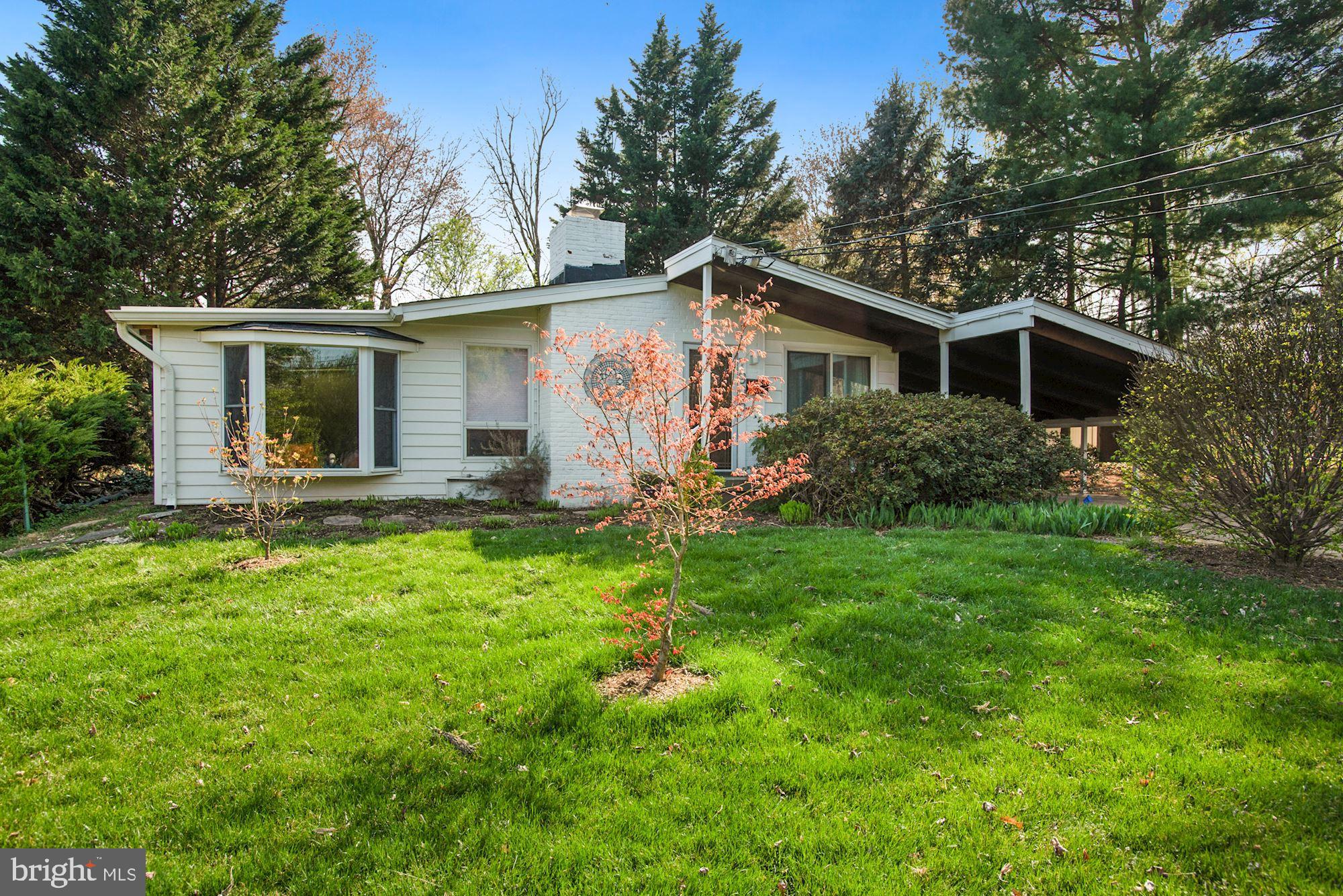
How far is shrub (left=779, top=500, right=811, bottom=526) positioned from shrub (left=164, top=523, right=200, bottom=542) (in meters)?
6.21

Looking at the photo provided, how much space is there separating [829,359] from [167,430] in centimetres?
982

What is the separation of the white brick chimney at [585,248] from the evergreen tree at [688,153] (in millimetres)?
9685

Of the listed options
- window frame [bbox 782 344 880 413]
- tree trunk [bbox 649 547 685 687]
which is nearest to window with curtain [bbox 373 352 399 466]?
window frame [bbox 782 344 880 413]

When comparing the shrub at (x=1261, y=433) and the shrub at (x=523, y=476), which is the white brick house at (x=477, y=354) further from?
the shrub at (x=1261, y=433)

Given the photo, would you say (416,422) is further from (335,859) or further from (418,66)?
(418,66)

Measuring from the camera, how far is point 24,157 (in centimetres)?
1341

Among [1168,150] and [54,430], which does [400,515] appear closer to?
[54,430]

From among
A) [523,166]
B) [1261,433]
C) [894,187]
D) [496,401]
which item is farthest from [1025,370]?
[523,166]

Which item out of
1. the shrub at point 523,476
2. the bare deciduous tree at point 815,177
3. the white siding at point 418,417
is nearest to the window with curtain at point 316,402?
the white siding at point 418,417

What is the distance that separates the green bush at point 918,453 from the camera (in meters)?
7.58

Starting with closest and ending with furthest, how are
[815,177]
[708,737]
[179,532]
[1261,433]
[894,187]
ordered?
[708,737] → [1261,433] → [179,532] → [894,187] → [815,177]

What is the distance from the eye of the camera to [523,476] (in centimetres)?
947

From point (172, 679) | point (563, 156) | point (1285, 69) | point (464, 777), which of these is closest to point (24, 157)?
point (563, 156)

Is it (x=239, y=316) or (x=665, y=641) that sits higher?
(x=239, y=316)
